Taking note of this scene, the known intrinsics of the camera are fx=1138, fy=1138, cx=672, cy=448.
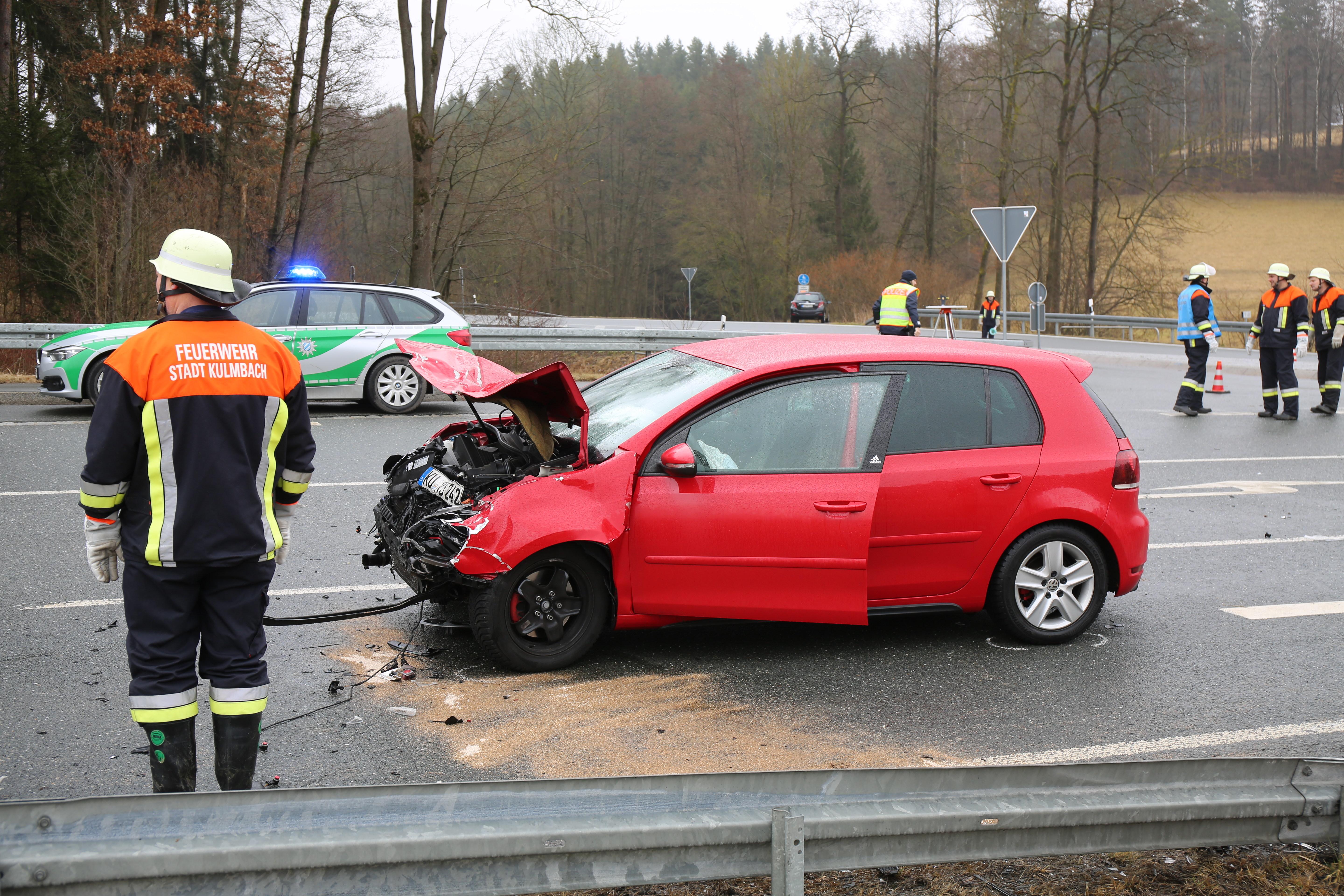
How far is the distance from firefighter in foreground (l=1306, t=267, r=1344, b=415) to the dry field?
35.8 meters

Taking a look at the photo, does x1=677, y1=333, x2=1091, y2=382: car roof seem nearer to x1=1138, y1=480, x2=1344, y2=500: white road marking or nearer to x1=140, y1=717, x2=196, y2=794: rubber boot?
x1=140, y1=717, x2=196, y2=794: rubber boot

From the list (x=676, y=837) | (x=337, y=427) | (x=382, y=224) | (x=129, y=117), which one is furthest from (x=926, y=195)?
(x=676, y=837)

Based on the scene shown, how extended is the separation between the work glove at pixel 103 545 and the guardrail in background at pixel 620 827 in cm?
129

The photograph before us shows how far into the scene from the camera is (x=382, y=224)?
149 ft

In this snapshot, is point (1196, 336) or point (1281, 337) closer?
point (1281, 337)

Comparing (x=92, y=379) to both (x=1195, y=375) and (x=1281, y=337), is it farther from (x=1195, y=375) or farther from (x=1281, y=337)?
(x=1281, y=337)

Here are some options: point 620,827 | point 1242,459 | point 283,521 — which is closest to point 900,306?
point 1242,459

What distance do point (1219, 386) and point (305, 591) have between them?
16.4 meters

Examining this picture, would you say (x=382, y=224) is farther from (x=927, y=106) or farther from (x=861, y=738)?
(x=861, y=738)

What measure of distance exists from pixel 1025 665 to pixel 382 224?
1700 inches

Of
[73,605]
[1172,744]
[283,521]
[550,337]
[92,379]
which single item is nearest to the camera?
[283,521]

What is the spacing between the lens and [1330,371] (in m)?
14.9

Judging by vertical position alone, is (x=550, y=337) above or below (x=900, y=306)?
below

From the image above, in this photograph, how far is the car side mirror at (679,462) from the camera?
5059 millimetres
